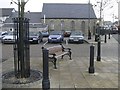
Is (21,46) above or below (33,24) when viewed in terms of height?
below

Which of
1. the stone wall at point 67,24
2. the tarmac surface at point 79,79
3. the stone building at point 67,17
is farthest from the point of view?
the stone wall at point 67,24

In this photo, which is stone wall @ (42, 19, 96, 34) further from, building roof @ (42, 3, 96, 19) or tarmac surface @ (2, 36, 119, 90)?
tarmac surface @ (2, 36, 119, 90)

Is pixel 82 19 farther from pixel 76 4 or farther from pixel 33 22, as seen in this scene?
pixel 33 22

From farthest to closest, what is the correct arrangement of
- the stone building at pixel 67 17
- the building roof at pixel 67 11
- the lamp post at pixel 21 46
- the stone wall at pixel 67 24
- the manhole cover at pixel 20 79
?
1. the stone wall at pixel 67 24
2. the stone building at pixel 67 17
3. the building roof at pixel 67 11
4. the lamp post at pixel 21 46
5. the manhole cover at pixel 20 79

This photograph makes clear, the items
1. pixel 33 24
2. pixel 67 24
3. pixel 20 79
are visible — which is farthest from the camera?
pixel 33 24

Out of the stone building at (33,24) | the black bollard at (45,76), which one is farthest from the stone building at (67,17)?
the black bollard at (45,76)

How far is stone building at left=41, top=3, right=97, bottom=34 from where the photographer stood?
Answer: 222 ft

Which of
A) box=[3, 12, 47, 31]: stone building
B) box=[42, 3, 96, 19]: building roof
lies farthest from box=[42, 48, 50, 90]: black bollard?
box=[42, 3, 96, 19]: building roof

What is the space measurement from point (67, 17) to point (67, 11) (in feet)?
5.94

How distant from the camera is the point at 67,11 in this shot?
2697 inches

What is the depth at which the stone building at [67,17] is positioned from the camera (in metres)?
67.7

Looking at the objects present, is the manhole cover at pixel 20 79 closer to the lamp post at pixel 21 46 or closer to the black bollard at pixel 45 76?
the lamp post at pixel 21 46

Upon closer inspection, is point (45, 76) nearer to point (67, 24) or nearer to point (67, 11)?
point (67, 24)

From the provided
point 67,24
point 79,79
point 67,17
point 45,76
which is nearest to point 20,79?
point 45,76
